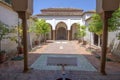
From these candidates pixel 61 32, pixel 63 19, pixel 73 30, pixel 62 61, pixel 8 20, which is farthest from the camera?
pixel 61 32

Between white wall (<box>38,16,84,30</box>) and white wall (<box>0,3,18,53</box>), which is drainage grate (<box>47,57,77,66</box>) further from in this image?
white wall (<box>38,16,84,30</box>)

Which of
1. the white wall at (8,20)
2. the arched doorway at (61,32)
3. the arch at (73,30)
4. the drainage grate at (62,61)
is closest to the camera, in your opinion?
the drainage grate at (62,61)

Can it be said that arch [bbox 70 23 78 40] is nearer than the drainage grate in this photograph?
No

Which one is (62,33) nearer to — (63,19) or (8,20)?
(63,19)

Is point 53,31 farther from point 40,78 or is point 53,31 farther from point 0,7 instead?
point 40,78

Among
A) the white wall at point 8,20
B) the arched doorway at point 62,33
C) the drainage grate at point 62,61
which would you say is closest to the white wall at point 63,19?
the arched doorway at point 62,33

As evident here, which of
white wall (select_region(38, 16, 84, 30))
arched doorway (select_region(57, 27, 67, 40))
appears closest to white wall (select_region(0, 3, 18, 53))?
white wall (select_region(38, 16, 84, 30))

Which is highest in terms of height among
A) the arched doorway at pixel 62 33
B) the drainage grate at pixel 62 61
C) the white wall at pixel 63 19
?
the white wall at pixel 63 19

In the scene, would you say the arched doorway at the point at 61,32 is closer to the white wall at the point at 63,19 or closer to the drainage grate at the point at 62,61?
the white wall at the point at 63,19

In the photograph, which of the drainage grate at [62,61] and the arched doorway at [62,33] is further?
the arched doorway at [62,33]

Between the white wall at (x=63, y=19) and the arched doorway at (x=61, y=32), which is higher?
the white wall at (x=63, y=19)

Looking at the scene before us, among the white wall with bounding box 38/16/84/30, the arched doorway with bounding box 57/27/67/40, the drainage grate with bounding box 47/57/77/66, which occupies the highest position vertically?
the white wall with bounding box 38/16/84/30

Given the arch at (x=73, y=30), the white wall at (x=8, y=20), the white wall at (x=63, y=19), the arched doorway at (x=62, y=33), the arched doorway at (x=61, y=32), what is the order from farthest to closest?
the arched doorway at (x=62, y=33)
the arched doorway at (x=61, y=32)
the arch at (x=73, y=30)
the white wall at (x=63, y=19)
the white wall at (x=8, y=20)

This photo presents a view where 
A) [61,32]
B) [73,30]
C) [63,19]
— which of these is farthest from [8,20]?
[61,32]
